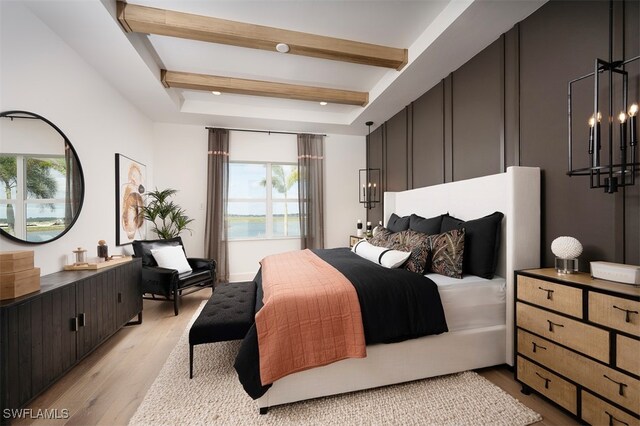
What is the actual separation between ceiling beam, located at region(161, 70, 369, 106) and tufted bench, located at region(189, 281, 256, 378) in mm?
2630

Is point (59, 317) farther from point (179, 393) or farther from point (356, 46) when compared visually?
point (356, 46)

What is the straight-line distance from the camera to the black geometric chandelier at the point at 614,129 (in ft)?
A: 4.59

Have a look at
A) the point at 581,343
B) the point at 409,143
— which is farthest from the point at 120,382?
the point at 409,143

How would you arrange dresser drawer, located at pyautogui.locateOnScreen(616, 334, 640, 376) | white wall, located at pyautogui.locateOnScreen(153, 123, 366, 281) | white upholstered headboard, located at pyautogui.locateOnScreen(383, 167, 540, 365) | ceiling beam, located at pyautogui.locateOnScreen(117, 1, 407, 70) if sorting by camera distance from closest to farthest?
dresser drawer, located at pyautogui.locateOnScreen(616, 334, 640, 376)
white upholstered headboard, located at pyautogui.locateOnScreen(383, 167, 540, 365)
ceiling beam, located at pyautogui.locateOnScreen(117, 1, 407, 70)
white wall, located at pyautogui.locateOnScreen(153, 123, 366, 281)

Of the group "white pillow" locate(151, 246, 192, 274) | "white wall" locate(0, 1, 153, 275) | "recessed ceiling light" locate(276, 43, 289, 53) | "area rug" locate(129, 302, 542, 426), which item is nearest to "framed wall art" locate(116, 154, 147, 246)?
"white wall" locate(0, 1, 153, 275)

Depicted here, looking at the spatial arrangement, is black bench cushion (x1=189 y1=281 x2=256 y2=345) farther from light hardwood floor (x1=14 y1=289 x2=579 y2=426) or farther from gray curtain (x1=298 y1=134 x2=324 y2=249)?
gray curtain (x1=298 y1=134 x2=324 y2=249)

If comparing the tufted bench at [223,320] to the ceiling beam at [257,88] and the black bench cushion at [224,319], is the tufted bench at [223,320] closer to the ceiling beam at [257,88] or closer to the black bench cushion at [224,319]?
the black bench cushion at [224,319]

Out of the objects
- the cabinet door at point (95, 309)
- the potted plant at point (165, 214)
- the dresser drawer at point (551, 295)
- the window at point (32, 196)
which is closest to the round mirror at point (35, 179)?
the window at point (32, 196)

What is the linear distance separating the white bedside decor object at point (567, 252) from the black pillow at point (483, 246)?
396 mm

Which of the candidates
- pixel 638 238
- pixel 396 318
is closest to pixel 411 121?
pixel 638 238

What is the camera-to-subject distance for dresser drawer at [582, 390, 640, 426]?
1.21 metres

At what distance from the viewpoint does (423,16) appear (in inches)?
89.6

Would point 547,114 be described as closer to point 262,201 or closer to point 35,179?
point 35,179

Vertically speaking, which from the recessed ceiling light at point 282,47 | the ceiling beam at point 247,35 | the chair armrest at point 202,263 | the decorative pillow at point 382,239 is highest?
the ceiling beam at point 247,35
